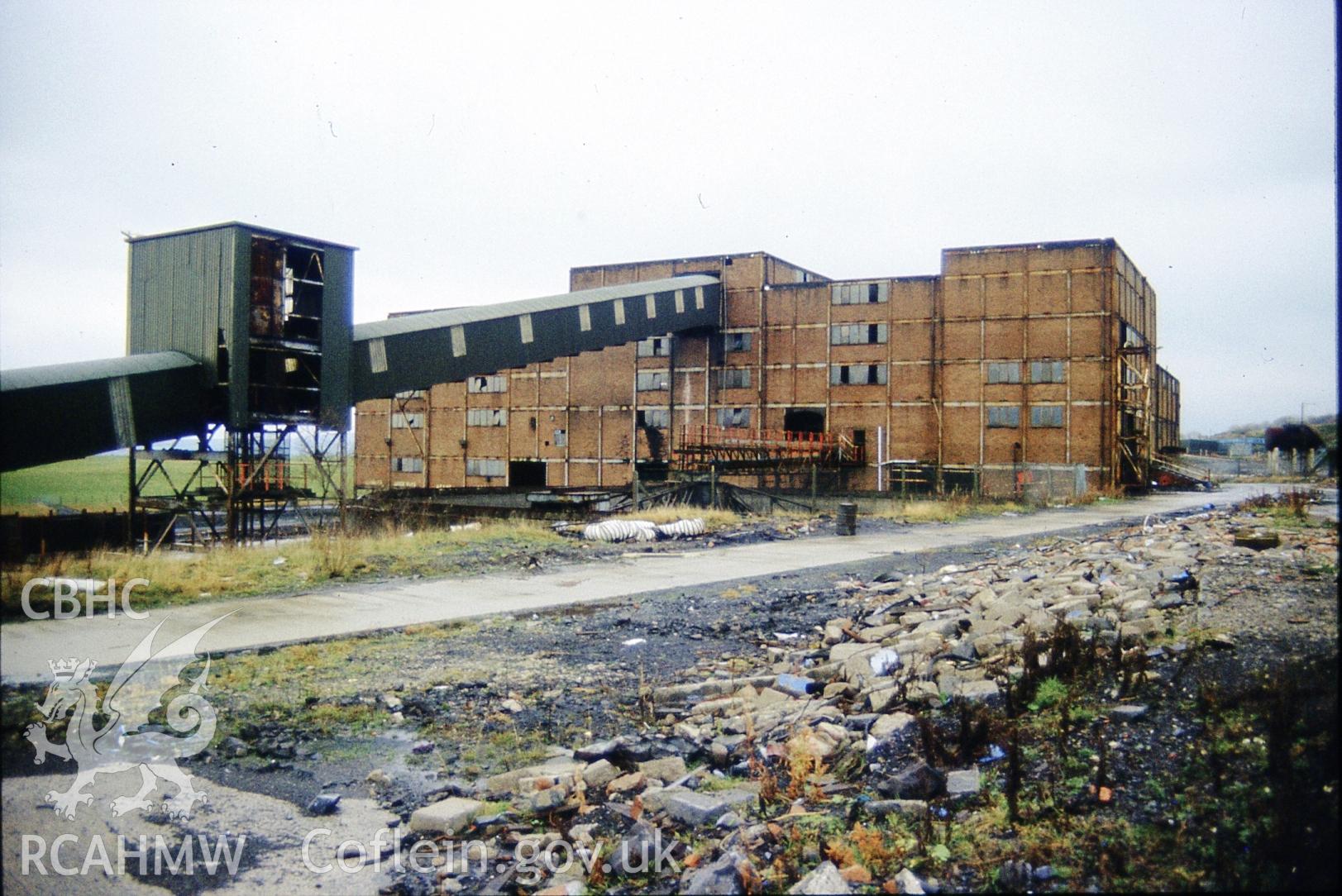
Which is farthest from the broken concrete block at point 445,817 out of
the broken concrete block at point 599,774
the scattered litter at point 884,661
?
the scattered litter at point 884,661

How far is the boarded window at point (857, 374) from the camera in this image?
34.5m

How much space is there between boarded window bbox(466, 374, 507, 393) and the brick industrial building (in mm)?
85

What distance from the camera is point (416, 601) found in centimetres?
1067

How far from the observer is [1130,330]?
35.1m

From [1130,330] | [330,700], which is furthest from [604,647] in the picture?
[1130,330]

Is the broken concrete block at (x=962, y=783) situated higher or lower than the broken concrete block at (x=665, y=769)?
higher

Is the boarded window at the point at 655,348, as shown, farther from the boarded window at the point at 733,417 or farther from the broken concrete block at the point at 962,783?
the broken concrete block at the point at 962,783

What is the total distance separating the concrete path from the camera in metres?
4.40

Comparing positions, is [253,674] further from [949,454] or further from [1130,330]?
[1130,330]

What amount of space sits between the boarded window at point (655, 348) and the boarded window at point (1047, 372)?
50.8ft

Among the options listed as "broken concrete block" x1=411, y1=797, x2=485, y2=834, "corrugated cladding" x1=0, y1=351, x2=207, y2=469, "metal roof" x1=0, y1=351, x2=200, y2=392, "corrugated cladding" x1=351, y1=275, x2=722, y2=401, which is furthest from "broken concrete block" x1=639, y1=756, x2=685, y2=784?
"corrugated cladding" x1=351, y1=275, x2=722, y2=401

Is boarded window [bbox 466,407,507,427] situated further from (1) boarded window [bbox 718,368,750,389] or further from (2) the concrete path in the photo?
(2) the concrete path

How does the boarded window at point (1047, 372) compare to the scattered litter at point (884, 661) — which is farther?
the boarded window at point (1047, 372)

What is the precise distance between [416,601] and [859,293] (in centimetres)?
2813
